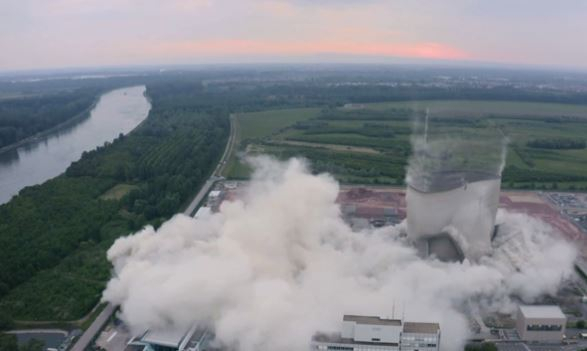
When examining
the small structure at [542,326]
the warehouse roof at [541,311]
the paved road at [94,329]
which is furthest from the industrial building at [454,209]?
the paved road at [94,329]

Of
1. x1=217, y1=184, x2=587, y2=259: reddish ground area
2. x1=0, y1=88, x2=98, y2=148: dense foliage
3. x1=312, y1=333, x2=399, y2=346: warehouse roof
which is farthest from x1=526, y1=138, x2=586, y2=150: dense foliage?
x1=0, y1=88, x2=98, y2=148: dense foliage

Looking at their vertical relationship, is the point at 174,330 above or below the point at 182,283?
below

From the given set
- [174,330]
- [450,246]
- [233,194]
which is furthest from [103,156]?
[450,246]

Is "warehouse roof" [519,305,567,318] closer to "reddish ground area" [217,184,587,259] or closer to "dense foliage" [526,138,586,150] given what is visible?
"reddish ground area" [217,184,587,259]

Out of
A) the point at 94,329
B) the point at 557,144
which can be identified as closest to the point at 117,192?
the point at 94,329

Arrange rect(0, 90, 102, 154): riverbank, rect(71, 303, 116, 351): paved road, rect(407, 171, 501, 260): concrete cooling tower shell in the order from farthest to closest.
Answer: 1. rect(0, 90, 102, 154): riverbank
2. rect(407, 171, 501, 260): concrete cooling tower shell
3. rect(71, 303, 116, 351): paved road

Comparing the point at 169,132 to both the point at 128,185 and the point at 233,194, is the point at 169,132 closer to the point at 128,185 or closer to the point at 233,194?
the point at 128,185

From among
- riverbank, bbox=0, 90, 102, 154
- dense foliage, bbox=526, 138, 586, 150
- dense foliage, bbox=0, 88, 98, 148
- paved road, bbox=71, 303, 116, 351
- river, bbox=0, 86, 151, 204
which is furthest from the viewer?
dense foliage, bbox=0, 88, 98, 148
